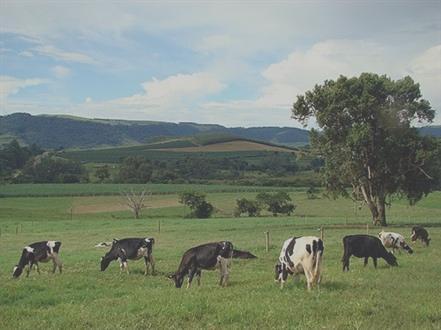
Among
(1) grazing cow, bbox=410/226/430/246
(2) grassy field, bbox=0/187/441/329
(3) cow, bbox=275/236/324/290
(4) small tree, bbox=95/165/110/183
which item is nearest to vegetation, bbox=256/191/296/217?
(1) grazing cow, bbox=410/226/430/246

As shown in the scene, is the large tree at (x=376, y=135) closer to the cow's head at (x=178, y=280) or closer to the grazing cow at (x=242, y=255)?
the grazing cow at (x=242, y=255)

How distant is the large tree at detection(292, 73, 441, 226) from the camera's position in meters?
49.1

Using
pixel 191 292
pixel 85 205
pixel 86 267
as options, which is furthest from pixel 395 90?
pixel 85 205

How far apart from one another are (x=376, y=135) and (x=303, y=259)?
1390 inches

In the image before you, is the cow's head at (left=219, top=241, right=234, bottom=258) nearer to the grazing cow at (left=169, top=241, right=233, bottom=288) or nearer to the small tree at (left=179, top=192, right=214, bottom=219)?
the grazing cow at (left=169, top=241, right=233, bottom=288)

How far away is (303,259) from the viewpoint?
16938 mm

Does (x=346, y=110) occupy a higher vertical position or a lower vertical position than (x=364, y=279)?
higher

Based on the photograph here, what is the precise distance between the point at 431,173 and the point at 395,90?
840 centimetres

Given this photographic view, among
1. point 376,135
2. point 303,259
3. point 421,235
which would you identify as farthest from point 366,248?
point 376,135

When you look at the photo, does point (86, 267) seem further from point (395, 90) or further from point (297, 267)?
point (395, 90)

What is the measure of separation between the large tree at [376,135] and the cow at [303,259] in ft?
105

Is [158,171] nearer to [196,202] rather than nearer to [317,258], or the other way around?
[196,202]

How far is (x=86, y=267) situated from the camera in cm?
2570

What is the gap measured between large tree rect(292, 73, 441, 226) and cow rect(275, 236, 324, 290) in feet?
105
